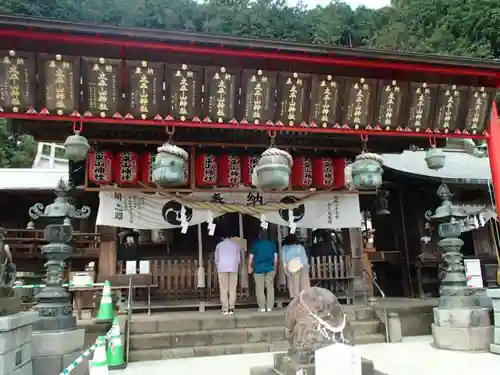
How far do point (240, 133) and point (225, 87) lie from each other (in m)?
2.21

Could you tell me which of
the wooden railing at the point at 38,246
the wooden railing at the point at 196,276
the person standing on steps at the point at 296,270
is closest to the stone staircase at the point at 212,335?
the person standing on steps at the point at 296,270

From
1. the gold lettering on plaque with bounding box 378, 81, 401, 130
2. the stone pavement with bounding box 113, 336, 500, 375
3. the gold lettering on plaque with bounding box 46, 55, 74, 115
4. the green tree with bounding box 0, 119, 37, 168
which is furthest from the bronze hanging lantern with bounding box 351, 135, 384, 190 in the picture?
the green tree with bounding box 0, 119, 37, 168

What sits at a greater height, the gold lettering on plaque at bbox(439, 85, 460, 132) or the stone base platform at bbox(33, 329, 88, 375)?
the gold lettering on plaque at bbox(439, 85, 460, 132)

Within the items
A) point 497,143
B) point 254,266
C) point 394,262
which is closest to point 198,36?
point 254,266

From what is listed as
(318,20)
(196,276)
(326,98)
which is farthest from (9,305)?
(318,20)

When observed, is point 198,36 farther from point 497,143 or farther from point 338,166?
→ point 497,143

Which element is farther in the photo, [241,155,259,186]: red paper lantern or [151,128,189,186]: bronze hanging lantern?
[241,155,259,186]: red paper lantern

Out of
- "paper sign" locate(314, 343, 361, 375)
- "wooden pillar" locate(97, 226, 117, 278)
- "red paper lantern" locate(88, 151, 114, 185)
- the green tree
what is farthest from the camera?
the green tree

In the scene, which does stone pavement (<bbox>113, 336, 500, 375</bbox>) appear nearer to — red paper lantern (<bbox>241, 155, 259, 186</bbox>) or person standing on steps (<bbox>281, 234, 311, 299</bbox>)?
person standing on steps (<bbox>281, 234, 311, 299</bbox>)

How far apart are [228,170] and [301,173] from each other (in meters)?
1.83

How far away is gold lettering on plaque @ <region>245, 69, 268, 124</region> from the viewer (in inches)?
281

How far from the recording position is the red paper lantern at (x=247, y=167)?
9.59 meters

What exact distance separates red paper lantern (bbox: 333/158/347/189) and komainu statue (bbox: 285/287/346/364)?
18.5 feet

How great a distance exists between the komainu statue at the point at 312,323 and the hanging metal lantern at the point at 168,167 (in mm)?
2852
